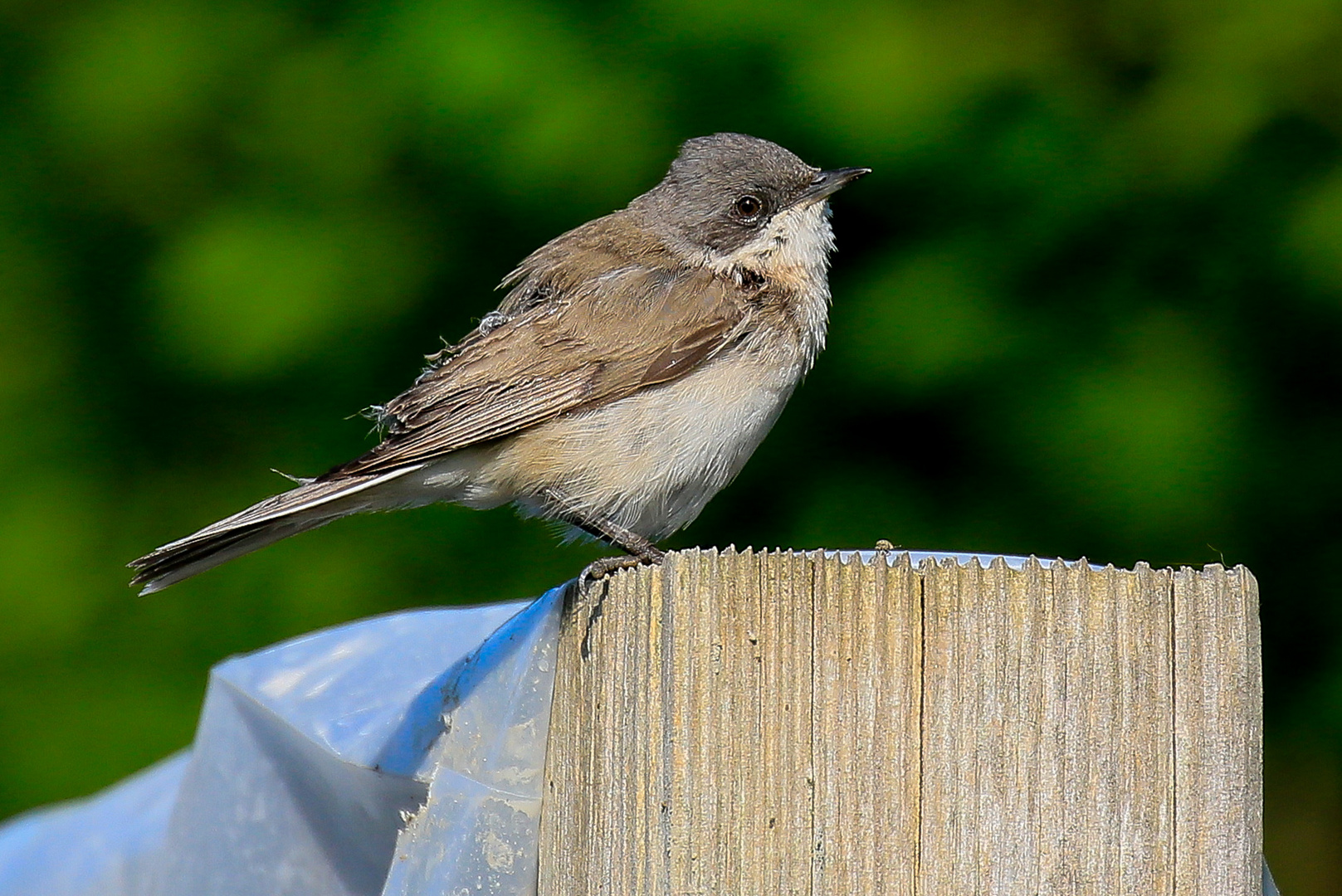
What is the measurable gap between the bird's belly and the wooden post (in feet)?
5.96

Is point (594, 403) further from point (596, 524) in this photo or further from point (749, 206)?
point (749, 206)

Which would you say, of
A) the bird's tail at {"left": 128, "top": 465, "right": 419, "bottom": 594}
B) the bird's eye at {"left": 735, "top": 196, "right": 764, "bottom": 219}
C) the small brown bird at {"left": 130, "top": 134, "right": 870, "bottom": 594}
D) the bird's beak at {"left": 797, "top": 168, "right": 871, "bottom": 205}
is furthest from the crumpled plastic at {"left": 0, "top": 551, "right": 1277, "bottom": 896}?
the bird's beak at {"left": 797, "top": 168, "right": 871, "bottom": 205}

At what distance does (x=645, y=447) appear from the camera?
3.92 meters

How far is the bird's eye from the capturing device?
471 cm

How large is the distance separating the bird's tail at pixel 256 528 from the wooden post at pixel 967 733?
1.78 meters

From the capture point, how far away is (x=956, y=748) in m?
2.00

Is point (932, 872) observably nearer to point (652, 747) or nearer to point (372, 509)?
point (652, 747)

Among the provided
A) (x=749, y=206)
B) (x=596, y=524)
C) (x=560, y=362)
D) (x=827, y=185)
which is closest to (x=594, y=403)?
(x=560, y=362)

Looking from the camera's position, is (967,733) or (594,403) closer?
(967,733)

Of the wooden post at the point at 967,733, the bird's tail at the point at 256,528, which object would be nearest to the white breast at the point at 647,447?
the bird's tail at the point at 256,528

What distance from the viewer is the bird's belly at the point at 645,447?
391cm

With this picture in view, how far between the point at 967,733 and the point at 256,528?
2.14 meters

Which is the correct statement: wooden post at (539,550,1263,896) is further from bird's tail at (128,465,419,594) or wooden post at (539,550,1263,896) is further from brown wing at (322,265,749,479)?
brown wing at (322,265,749,479)

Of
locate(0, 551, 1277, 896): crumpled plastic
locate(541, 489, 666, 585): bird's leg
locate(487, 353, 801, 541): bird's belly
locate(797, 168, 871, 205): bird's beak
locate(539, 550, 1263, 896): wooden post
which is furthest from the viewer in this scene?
locate(797, 168, 871, 205): bird's beak
